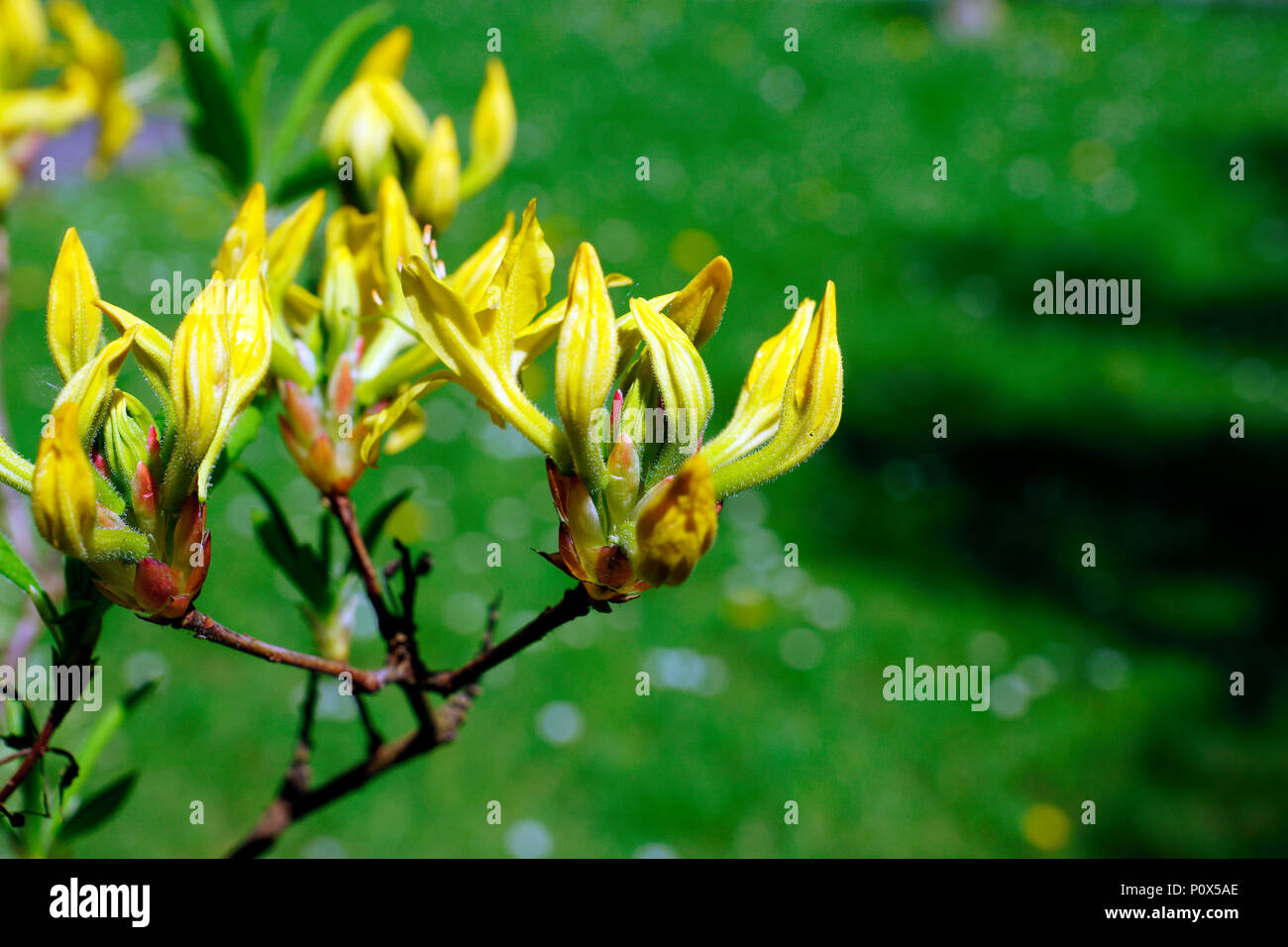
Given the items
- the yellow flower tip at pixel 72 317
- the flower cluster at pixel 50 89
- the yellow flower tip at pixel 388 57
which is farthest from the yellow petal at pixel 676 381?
the flower cluster at pixel 50 89

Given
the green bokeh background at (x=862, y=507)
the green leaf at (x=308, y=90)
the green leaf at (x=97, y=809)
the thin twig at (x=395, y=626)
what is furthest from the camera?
the green bokeh background at (x=862, y=507)

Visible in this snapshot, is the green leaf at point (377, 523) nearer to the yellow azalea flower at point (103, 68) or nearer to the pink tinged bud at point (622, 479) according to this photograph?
the pink tinged bud at point (622, 479)

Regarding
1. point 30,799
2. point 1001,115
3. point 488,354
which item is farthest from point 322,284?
point 1001,115

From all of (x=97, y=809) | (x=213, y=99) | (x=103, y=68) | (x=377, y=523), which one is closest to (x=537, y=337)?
(x=377, y=523)

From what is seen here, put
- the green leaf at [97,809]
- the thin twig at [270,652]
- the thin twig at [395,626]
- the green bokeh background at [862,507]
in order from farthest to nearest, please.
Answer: the green bokeh background at [862,507] < the green leaf at [97,809] < the thin twig at [395,626] < the thin twig at [270,652]

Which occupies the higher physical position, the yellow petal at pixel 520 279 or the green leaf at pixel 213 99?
the green leaf at pixel 213 99

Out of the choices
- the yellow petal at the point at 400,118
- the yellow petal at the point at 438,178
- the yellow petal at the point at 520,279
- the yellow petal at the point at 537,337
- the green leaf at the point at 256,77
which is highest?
the green leaf at the point at 256,77

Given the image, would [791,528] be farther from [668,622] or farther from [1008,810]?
[1008,810]

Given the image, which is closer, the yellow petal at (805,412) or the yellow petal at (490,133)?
the yellow petal at (805,412)

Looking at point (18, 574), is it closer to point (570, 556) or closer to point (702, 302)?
point (570, 556)
